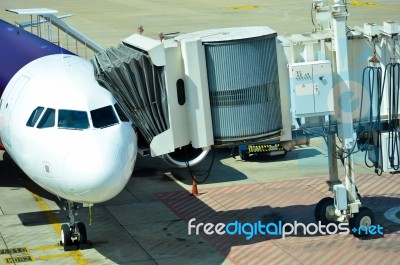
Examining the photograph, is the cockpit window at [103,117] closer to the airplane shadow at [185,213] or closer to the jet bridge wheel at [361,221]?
the airplane shadow at [185,213]

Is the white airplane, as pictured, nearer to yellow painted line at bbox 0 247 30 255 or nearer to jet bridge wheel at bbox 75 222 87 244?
jet bridge wheel at bbox 75 222 87 244

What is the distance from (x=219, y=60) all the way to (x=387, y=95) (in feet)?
14.9

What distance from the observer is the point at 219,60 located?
2227 centimetres

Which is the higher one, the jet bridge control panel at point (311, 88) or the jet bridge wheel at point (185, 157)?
the jet bridge control panel at point (311, 88)

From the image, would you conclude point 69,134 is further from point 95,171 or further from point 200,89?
point 200,89

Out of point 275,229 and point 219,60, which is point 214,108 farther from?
point 275,229

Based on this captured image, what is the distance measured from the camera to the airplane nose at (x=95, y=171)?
20453 millimetres

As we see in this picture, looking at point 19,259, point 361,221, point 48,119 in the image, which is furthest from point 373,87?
point 19,259

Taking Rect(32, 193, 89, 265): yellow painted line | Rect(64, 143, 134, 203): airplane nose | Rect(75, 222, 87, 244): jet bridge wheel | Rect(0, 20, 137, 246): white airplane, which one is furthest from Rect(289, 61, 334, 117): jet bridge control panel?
Rect(32, 193, 89, 265): yellow painted line

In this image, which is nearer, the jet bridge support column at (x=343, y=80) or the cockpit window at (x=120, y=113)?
the cockpit window at (x=120, y=113)

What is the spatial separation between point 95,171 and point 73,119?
1772mm

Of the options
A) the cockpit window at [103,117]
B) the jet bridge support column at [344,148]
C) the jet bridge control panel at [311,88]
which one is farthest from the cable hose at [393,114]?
the cockpit window at [103,117]

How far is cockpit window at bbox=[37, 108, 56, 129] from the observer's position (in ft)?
71.5

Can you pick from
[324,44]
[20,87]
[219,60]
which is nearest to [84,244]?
[20,87]
